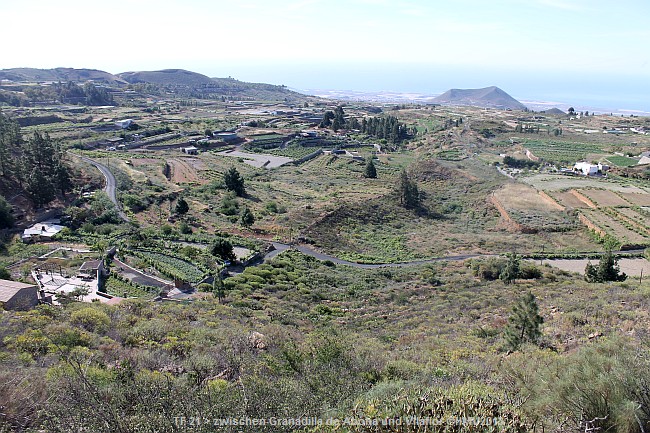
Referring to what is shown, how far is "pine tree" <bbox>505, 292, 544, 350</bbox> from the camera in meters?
12.0

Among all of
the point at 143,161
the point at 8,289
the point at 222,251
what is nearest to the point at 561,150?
the point at 222,251

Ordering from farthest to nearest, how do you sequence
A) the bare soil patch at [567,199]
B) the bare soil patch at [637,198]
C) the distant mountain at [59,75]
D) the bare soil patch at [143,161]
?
the distant mountain at [59,75], the bare soil patch at [143,161], the bare soil patch at [567,199], the bare soil patch at [637,198]

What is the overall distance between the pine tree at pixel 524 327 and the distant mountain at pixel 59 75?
16262cm

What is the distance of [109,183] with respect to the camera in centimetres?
4047

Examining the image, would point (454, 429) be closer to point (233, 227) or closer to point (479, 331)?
point (479, 331)

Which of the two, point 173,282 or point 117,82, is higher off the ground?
point 117,82

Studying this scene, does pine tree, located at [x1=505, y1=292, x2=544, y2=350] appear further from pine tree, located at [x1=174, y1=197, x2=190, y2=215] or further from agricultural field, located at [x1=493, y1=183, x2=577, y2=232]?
pine tree, located at [x1=174, y1=197, x2=190, y2=215]

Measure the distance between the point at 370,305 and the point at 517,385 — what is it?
1147 centimetres

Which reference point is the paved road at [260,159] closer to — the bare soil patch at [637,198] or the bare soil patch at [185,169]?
the bare soil patch at [185,169]

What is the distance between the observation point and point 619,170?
178 ft

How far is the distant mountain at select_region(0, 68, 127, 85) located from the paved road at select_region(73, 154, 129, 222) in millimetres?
112739

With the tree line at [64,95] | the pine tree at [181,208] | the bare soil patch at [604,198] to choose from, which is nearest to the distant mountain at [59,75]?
the tree line at [64,95]

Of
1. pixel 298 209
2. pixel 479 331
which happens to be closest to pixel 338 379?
pixel 479 331

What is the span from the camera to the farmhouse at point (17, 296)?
548 inches
